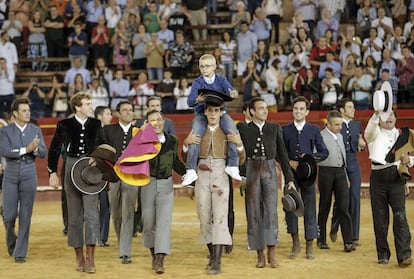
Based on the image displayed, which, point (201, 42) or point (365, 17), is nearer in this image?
point (365, 17)

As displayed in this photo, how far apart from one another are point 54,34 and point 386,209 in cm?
1247

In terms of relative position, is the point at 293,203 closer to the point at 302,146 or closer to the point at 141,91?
the point at 302,146

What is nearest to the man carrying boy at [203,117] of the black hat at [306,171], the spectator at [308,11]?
the black hat at [306,171]

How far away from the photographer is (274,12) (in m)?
20.8

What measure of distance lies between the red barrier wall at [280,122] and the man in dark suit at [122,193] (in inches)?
272

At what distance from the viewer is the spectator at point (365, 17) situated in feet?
65.7

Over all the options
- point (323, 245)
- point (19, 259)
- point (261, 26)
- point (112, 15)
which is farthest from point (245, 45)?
point (19, 259)

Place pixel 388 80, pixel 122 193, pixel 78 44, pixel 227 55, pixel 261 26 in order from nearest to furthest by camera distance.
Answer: pixel 122 193
pixel 388 80
pixel 227 55
pixel 261 26
pixel 78 44

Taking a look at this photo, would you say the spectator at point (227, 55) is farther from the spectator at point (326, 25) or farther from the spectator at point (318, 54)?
the spectator at point (326, 25)

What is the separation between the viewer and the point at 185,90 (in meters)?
19.1

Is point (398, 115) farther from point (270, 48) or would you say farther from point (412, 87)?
point (270, 48)

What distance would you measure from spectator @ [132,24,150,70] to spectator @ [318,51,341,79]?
3822 millimetres

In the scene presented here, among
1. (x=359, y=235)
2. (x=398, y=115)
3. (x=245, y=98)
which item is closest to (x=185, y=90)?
(x=245, y=98)

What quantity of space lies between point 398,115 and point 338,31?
3454 millimetres
